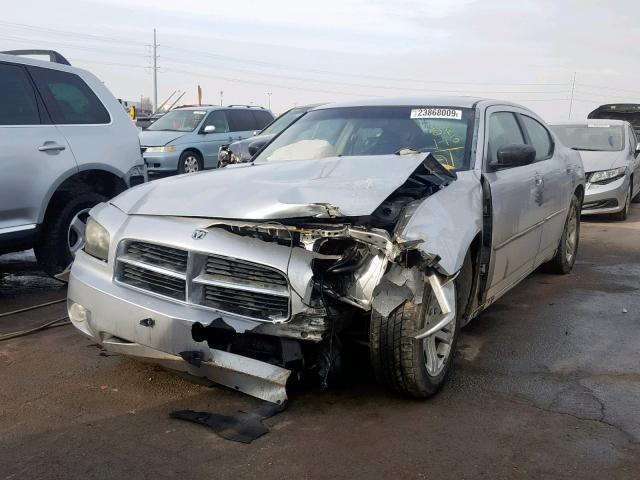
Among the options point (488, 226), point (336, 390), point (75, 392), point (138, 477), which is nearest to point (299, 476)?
point (138, 477)

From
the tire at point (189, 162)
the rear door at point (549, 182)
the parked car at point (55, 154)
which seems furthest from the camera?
the tire at point (189, 162)

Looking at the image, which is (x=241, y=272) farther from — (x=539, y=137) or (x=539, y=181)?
(x=539, y=137)

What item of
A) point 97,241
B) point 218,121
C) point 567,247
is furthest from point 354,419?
point 218,121

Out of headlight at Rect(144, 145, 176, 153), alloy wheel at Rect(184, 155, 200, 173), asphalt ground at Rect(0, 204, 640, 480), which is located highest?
headlight at Rect(144, 145, 176, 153)

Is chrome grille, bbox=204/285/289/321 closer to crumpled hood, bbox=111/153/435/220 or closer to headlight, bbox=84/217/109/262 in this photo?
crumpled hood, bbox=111/153/435/220

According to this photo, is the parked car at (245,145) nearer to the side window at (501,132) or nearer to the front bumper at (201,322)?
the side window at (501,132)

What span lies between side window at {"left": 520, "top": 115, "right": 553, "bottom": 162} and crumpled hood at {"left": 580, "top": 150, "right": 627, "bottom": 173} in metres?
5.03

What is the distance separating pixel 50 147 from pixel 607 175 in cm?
856

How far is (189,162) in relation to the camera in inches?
559

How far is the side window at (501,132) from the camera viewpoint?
461 cm

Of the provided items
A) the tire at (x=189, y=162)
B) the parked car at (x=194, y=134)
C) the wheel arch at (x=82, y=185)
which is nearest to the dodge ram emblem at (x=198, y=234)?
the wheel arch at (x=82, y=185)

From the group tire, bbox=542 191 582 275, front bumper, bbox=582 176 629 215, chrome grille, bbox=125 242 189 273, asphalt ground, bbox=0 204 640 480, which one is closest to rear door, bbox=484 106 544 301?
asphalt ground, bbox=0 204 640 480

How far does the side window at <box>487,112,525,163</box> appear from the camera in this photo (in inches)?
181

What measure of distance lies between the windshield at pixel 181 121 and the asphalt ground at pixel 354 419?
10.3 meters
